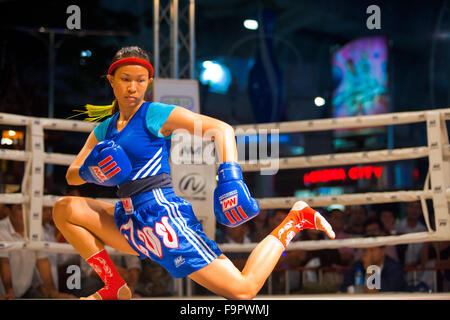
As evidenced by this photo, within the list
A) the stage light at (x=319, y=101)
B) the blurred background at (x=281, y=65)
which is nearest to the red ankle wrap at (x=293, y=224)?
the blurred background at (x=281, y=65)

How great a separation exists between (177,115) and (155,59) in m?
2.52

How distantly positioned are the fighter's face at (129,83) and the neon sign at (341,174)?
30.8ft

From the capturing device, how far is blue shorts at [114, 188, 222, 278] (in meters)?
2.11

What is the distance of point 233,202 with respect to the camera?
1.89m

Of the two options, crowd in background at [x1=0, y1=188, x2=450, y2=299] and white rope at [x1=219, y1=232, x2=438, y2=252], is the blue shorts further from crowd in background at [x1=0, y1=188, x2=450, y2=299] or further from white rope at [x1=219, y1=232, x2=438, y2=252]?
crowd in background at [x1=0, y1=188, x2=450, y2=299]

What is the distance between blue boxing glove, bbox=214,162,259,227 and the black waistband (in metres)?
0.36

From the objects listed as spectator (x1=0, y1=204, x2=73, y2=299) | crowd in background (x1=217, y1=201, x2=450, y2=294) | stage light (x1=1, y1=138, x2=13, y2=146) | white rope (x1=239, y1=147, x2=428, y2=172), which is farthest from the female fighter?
crowd in background (x1=217, y1=201, x2=450, y2=294)

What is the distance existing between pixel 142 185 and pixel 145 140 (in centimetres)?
17

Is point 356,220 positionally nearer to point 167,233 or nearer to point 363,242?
point 363,242

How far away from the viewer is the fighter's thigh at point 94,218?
90.6 inches

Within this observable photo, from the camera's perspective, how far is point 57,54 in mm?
8430

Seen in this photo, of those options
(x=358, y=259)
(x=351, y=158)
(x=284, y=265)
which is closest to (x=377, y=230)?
(x=358, y=259)

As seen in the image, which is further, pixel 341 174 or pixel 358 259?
pixel 341 174

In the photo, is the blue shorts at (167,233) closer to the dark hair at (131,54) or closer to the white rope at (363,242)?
the dark hair at (131,54)
